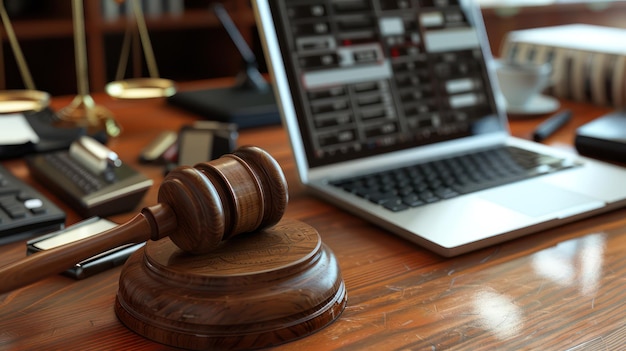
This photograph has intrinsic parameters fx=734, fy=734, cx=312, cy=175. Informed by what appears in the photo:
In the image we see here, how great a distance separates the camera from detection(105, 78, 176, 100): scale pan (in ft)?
4.05

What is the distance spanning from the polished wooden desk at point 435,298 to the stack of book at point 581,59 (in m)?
0.66

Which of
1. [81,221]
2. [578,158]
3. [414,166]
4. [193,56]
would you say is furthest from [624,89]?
[193,56]

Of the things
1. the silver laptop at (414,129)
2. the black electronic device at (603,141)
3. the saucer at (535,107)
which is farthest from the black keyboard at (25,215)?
the saucer at (535,107)

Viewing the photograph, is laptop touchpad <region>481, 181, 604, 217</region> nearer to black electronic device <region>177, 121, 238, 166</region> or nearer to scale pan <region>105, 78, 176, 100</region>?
black electronic device <region>177, 121, 238, 166</region>

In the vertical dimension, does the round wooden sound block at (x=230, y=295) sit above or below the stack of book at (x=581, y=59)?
above

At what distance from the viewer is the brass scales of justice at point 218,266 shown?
1.85 feet

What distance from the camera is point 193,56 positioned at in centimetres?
296

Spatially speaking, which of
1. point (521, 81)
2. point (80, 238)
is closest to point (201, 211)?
point (80, 238)

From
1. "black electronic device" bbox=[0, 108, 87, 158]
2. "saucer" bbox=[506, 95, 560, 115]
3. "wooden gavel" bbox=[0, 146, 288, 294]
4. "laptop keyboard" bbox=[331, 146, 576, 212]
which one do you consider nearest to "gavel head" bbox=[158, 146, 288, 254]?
"wooden gavel" bbox=[0, 146, 288, 294]

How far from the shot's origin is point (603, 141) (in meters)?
1.10

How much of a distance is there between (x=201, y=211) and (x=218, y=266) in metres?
0.05

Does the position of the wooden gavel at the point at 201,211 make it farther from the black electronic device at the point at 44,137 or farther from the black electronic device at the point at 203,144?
the black electronic device at the point at 44,137

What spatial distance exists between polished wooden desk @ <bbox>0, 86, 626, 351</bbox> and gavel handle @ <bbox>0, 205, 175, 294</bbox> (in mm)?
59

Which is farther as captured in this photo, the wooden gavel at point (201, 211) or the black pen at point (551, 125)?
the black pen at point (551, 125)
